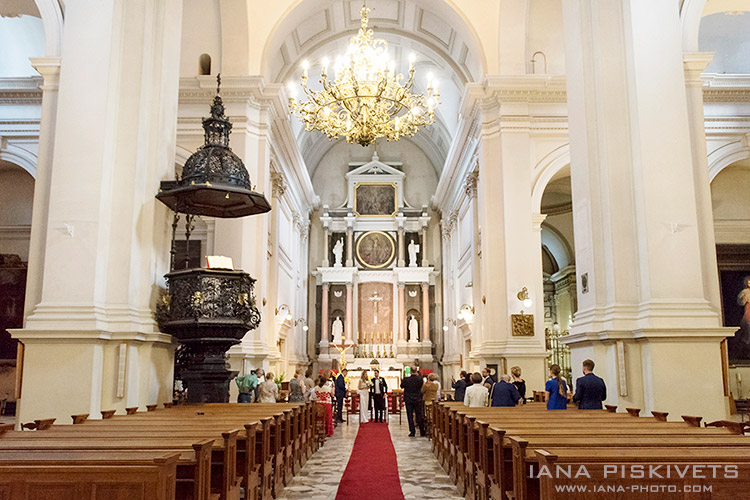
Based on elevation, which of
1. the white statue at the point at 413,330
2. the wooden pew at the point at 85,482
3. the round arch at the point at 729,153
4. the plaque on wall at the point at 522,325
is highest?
the round arch at the point at 729,153

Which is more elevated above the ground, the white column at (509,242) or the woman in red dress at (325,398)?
the white column at (509,242)

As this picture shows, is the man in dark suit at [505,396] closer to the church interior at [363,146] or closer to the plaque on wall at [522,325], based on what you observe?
the church interior at [363,146]

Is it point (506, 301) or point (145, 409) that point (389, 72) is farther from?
point (145, 409)

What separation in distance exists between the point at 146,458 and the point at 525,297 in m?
11.0

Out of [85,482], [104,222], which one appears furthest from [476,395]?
[85,482]

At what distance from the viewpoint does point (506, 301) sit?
13734 millimetres

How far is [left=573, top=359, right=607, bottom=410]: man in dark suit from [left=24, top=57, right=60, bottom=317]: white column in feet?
23.0

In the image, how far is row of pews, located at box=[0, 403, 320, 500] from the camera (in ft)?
10.2

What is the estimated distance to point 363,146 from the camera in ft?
40.9

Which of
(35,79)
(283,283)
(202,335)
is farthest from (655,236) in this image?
(283,283)

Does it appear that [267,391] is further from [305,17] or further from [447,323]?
[447,323]

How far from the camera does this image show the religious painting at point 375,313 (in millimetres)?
26734

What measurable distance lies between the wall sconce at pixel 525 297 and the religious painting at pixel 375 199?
14509mm

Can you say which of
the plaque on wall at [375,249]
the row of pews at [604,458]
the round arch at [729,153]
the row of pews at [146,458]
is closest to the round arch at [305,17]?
the round arch at [729,153]
